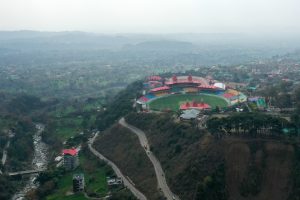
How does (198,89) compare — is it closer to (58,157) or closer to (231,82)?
(231,82)

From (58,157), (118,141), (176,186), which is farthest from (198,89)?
(176,186)

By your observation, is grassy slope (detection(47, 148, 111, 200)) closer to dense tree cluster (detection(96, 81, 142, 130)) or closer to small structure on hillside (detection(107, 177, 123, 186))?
small structure on hillside (detection(107, 177, 123, 186))

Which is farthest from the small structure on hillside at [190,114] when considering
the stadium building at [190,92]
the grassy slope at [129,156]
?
the stadium building at [190,92]

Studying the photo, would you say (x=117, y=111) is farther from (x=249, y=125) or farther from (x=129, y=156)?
(x=249, y=125)

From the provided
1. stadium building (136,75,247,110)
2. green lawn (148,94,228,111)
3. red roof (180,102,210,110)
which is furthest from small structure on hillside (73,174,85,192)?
stadium building (136,75,247,110)

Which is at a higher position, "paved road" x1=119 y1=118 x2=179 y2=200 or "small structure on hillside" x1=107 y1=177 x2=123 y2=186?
"paved road" x1=119 y1=118 x2=179 y2=200
